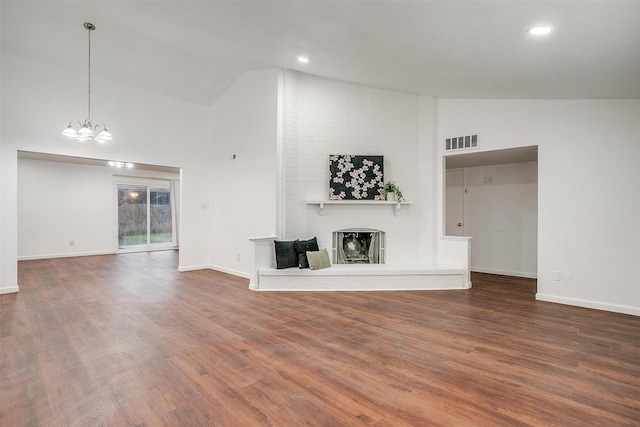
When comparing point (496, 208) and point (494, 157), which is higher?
point (494, 157)

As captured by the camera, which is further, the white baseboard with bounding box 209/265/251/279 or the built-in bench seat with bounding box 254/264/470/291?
the white baseboard with bounding box 209/265/251/279

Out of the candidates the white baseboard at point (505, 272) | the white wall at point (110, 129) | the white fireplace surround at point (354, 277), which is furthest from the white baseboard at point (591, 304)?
the white wall at point (110, 129)

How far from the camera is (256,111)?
5641 mm

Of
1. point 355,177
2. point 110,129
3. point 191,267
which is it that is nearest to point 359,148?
point 355,177

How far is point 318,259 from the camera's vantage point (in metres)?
5.01

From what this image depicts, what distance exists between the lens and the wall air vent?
5.03 m

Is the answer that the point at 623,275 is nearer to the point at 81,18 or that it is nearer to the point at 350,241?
the point at 350,241

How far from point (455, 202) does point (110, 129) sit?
7.07 metres

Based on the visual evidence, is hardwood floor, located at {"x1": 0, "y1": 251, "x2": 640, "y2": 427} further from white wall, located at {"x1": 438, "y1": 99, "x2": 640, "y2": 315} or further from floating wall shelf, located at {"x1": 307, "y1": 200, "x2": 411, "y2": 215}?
floating wall shelf, located at {"x1": 307, "y1": 200, "x2": 411, "y2": 215}

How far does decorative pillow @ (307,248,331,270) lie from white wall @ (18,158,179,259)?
7.11 metres

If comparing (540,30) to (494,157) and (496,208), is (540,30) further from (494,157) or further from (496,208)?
(496,208)

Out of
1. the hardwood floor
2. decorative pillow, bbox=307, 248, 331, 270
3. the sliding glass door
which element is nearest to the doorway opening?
the hardwood floor

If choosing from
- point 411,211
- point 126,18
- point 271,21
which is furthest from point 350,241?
point 126,18

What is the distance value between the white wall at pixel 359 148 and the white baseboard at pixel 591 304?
1734mm
